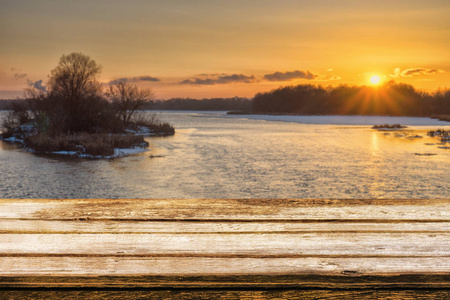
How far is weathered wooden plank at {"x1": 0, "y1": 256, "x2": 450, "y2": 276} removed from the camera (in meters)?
2.12

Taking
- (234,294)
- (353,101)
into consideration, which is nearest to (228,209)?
(234,294)

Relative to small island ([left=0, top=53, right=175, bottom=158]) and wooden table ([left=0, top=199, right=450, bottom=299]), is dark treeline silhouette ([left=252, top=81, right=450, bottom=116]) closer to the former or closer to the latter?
small island ([left=0, top=53, right=175, bottom=158])

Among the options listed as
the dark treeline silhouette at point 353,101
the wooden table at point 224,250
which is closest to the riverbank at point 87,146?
the wooden table at point 224,250

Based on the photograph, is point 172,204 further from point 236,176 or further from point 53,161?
point 53,161

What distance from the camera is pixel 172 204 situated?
3365mm

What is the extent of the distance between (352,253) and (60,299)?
1507 millimetres

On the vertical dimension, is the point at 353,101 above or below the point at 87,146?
above

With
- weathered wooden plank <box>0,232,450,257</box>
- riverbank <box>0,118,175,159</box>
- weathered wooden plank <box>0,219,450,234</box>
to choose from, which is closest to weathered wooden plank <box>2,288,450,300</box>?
weathered wooden plank <box>0,232,450,257</box>

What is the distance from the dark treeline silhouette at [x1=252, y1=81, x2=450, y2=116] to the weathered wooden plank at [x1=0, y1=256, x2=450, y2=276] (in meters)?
102

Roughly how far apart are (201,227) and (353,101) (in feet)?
392

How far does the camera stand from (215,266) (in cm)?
219

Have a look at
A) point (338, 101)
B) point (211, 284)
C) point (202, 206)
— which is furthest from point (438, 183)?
point (338, 101)

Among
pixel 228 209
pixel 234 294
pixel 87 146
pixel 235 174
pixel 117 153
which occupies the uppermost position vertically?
pixel 228 209

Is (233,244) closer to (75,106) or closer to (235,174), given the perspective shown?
Answer: (235,174)
